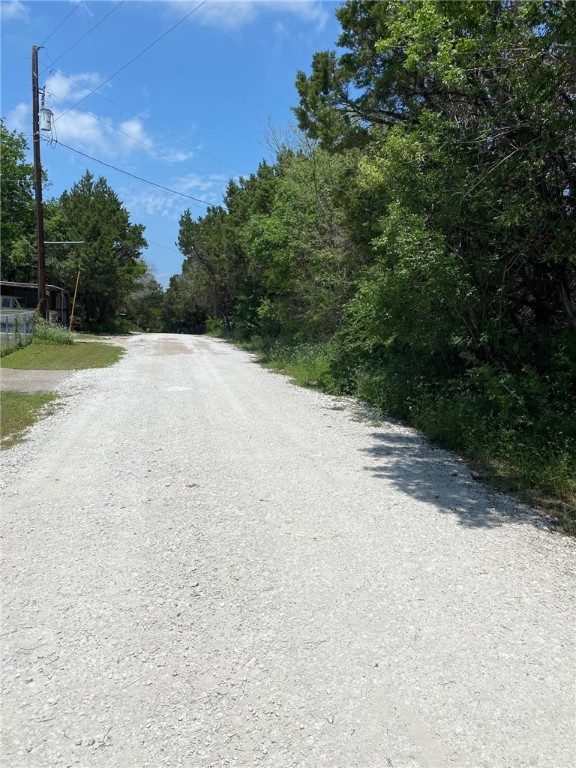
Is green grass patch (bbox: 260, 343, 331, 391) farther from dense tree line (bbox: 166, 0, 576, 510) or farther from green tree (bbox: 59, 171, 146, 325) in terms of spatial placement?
green tree (bbox: 59, 171, 146, 325)

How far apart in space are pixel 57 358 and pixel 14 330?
3.00 metres

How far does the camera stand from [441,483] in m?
6.15

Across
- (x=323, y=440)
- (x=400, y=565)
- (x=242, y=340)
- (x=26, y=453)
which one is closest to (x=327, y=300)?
(x=323, y=440)

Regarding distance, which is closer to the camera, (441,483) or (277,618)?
(277,618)

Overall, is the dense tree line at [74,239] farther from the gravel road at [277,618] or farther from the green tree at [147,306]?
the gravel road at [277,618]

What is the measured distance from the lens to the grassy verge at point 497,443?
590cm

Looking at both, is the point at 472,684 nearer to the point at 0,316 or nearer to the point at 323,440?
the point at 323,440

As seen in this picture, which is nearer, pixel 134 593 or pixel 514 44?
pixel 134 593

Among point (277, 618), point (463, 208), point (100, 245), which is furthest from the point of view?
point (100, 245)

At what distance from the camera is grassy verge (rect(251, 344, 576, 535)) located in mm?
5897

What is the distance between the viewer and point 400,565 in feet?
13.1

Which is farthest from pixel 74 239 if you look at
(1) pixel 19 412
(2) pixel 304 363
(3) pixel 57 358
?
(1) pixel 19 412

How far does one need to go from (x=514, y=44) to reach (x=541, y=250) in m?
2.60

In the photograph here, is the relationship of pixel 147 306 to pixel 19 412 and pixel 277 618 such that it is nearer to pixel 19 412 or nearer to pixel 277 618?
pixel 19 412
